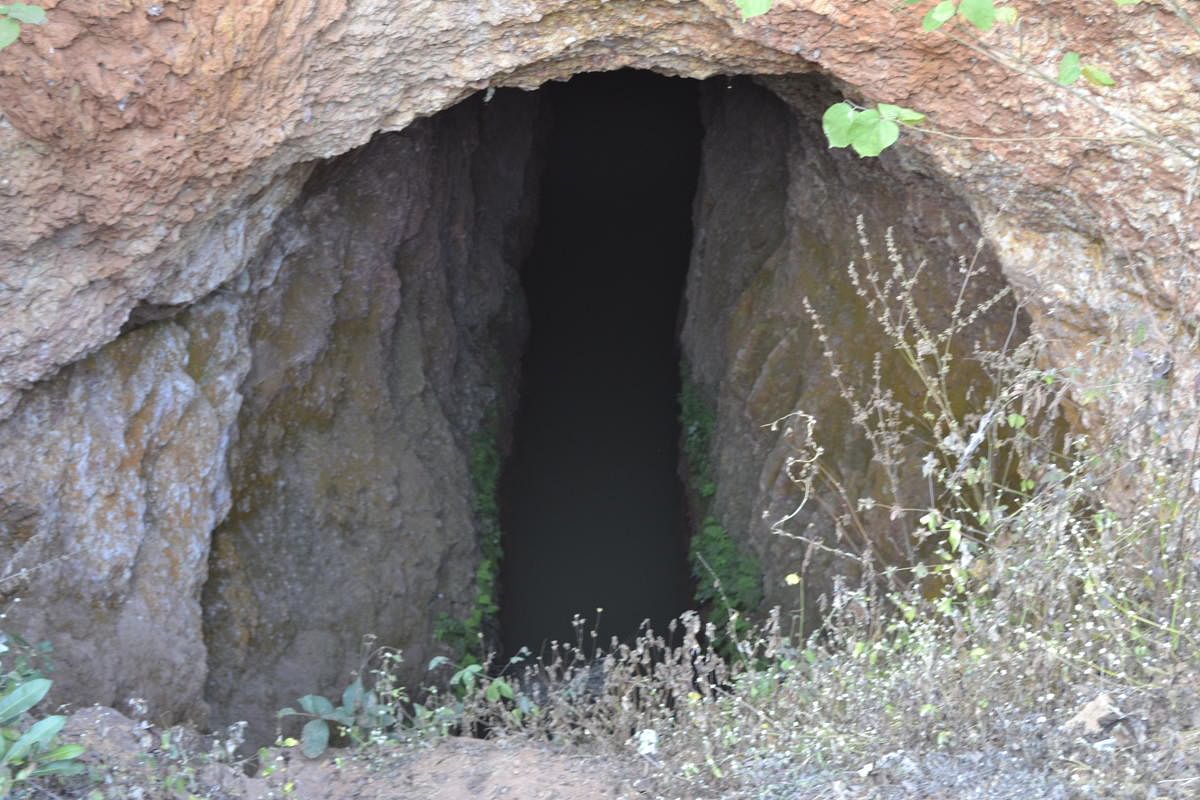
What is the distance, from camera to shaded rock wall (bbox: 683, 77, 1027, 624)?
4812 mm

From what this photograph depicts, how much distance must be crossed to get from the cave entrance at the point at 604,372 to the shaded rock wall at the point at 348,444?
73 cm

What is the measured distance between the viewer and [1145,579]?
10.3ft

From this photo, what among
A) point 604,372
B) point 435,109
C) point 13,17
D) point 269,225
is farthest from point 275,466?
point 604,372

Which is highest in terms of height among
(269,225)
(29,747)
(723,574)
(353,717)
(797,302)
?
(269,225)

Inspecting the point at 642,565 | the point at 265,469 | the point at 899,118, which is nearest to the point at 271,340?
the point at 265,469

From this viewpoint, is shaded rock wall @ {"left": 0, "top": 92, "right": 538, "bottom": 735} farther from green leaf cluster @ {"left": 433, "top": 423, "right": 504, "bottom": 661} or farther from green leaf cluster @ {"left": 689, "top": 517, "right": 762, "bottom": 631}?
green leaf cluster @ {"left": 689, "top": 517, "right": 762, "bottom": 631}

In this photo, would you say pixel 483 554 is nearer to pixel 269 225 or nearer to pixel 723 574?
pixel 723 574

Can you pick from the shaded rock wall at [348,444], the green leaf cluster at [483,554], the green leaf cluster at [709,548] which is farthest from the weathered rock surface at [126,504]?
the green leaf cluster at [709,548]

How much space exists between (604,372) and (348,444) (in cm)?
331

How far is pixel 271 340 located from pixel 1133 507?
353cm

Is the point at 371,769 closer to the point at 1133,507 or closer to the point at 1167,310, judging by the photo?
the point at 1133,507

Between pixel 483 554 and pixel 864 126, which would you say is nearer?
pixel 864 126

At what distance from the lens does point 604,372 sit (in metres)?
8.64

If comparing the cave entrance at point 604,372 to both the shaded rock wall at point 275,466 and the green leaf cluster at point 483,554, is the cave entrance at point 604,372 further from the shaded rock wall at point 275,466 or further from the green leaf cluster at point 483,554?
the shaded rock wall at point 275,466
